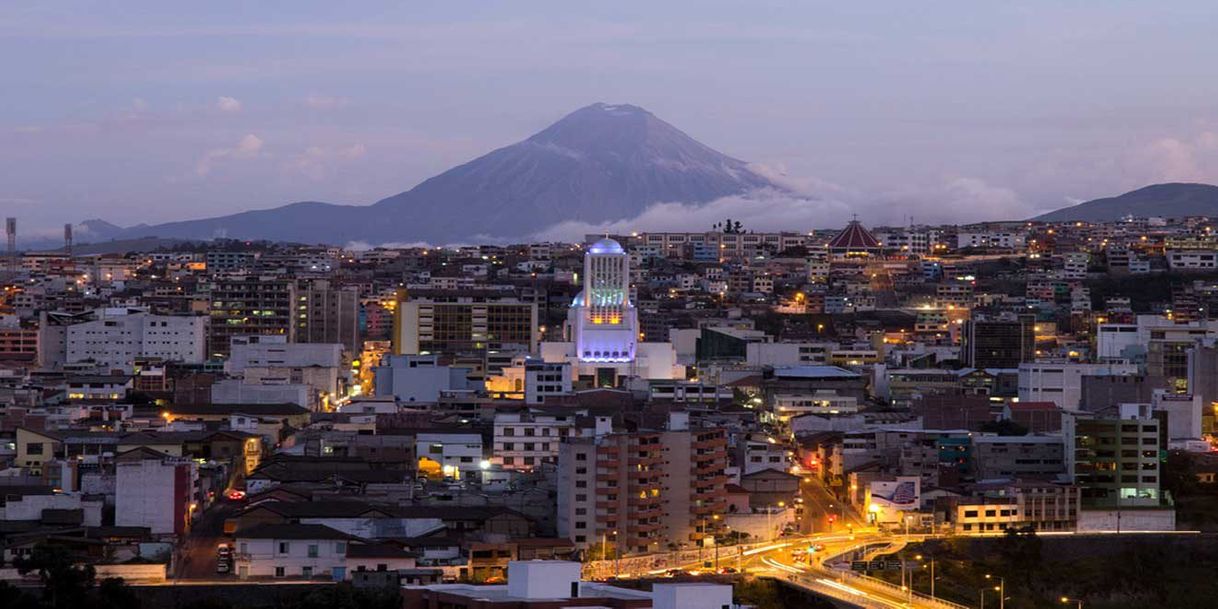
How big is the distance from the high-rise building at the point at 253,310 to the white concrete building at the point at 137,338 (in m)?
1.34

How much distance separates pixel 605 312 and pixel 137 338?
11863 millimetres

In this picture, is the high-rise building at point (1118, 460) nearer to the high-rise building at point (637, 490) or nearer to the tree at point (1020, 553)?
the tree at point (1020, 553)

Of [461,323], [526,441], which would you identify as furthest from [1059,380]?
[461,323]

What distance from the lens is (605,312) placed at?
178 ft

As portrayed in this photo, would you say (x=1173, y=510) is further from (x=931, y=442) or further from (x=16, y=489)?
(x=16, y=489)

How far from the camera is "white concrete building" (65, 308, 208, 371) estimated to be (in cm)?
5925

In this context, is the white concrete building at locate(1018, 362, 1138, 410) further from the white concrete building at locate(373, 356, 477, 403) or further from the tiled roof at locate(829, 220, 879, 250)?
the tiled roof at locate(829, 220, 879, 250)

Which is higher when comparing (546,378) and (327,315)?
(327,315)

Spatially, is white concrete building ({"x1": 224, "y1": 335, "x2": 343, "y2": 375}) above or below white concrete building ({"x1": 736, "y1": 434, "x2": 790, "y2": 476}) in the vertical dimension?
above

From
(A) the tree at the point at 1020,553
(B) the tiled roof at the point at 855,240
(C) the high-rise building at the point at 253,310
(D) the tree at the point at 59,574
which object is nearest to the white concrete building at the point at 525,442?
(A) the tree at the point at 1020,553

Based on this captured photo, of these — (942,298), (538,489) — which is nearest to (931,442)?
(538,489)

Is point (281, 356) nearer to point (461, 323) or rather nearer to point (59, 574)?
point (461, 323)

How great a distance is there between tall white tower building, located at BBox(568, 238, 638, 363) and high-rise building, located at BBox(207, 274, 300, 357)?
31.2 feet

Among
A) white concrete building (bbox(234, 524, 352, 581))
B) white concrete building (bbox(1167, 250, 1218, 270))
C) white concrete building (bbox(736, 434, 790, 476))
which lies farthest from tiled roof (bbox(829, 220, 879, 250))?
white concrete building (bbox(234, 524, 352, 581))
